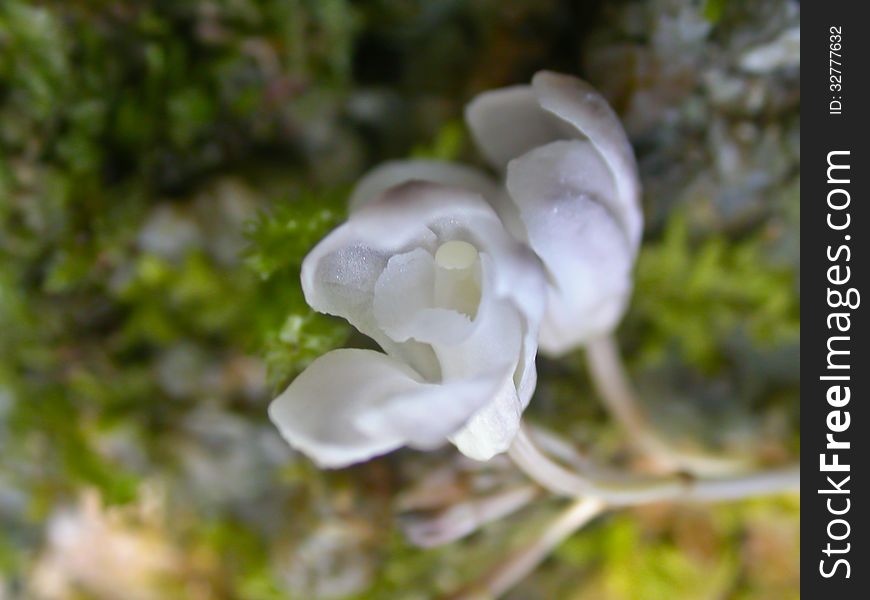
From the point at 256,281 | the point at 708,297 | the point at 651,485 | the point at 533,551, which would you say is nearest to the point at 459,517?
the point at 533,551

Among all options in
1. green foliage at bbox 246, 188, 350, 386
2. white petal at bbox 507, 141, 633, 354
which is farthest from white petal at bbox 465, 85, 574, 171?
green foliage at bbox 246, 188, 350, 386

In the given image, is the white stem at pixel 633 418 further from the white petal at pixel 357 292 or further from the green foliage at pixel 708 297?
the white petal at pixel 357 292

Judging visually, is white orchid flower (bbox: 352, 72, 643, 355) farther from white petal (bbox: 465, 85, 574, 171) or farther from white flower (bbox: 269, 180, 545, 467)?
white flower (bbox: 269, 180, 545, 467)

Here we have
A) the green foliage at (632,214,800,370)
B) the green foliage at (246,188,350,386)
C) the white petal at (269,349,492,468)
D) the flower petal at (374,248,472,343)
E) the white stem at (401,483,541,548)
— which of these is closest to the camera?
the white petal at (269,349,492,468)

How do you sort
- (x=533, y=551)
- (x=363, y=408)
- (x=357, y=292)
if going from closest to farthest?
1. (x=363, y=408)
2. (x=357, y=292)
3. (x=533, y=551)

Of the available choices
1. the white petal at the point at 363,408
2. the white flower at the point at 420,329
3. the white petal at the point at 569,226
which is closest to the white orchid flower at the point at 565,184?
the white petal at the point at 569,226

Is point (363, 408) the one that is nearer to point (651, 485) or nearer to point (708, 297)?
point (651, 485)
